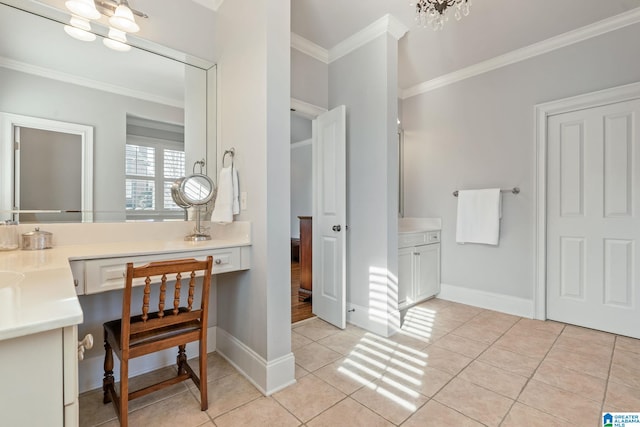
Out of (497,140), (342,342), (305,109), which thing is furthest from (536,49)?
(342,342)

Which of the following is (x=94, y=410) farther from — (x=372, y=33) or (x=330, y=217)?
(x=372, y=33)

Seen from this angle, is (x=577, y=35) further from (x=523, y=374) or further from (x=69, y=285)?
(x=69, y=285)

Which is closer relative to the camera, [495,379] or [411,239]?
[495,379]

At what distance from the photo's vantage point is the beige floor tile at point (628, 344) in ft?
7.35

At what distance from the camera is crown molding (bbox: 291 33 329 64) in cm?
274

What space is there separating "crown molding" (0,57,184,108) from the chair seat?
142 centimetres

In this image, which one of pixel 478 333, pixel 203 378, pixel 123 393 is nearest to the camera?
pixel 123 393

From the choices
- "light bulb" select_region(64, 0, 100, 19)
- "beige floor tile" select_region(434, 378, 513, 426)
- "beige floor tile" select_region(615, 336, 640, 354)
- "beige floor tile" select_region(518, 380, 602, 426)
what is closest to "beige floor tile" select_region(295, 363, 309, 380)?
"beige floor tile" select_region(434, 378, 513, 426)

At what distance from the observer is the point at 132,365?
74.9 inches

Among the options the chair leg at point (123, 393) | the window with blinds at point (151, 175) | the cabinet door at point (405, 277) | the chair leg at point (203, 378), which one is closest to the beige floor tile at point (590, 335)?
the cabinet door at point (405, 277)

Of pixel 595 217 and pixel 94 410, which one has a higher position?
pixel 595 217

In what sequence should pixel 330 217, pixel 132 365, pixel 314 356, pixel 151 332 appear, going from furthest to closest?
1. pixel 330 217
2. pixel 314 356
3. pixel 132 365
4. pixel 151 332

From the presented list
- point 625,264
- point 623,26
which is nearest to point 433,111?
point 623,26

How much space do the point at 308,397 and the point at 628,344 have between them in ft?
8.41
